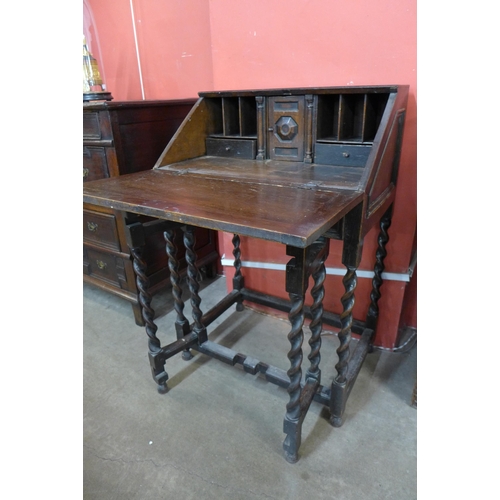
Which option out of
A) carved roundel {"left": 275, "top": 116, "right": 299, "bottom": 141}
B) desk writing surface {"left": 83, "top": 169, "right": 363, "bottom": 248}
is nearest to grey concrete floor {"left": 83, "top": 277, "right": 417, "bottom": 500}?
desk writing surface {"left": 83, "top": 169, "right": 363, "bottom": 248}

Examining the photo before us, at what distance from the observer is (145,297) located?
A: 1584mm

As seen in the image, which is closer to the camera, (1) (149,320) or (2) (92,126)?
(1) (149,320)

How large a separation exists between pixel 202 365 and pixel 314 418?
0.64 metres

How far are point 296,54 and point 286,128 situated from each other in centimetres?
37

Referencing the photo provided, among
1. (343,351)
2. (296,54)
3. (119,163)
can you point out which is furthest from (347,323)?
(119,163)

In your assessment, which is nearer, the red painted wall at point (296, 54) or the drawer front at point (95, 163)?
the red painted wall at point (296, 54)

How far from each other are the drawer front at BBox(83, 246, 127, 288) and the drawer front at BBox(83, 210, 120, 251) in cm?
8

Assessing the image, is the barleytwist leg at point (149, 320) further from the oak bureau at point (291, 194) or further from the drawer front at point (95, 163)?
the drawer front at point (95, 163)

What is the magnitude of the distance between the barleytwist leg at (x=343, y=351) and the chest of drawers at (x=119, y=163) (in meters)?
1.11

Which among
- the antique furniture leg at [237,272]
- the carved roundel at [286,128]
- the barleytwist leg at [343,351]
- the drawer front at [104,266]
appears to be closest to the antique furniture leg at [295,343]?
the barleytwist leg at [343,351]

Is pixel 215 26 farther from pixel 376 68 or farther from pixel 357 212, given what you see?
pixel 357 212

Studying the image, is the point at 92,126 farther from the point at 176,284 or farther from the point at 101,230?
the point at 176,284

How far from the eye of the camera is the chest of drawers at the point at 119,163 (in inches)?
75.5

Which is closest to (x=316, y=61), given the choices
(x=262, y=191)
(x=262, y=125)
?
(x=262, y=125)
